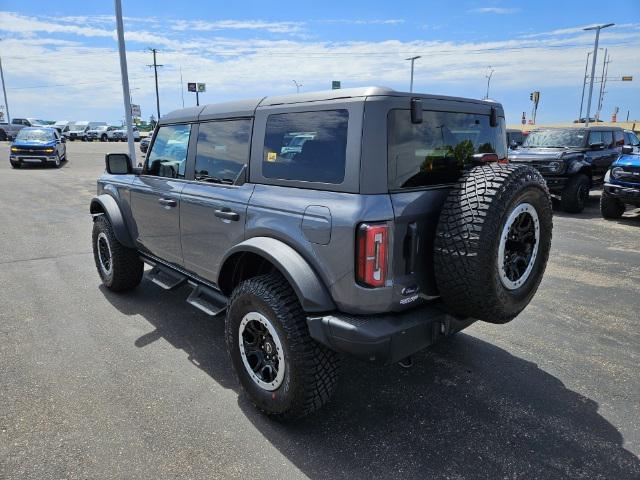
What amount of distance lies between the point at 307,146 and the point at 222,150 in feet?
3.15

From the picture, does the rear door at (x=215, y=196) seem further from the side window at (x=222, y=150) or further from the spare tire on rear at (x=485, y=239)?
the spare tire on rear at (x=485, y=239)

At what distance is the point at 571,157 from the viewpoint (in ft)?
34.9

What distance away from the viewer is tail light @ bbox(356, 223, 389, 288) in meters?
2.34

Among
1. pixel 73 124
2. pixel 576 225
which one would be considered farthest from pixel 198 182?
pixel 73 124

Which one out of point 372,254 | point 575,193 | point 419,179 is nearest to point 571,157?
point 575,193

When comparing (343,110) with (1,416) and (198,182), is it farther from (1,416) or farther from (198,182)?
(1,416)

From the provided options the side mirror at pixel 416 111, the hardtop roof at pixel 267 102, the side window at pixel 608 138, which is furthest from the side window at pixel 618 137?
the side mirror at pixel 416 111

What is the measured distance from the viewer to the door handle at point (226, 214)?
309 cm

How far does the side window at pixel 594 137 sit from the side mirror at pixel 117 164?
1143 cm

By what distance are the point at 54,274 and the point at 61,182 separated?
37.6 feet

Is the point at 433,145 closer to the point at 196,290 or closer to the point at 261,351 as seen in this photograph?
the point at 261,351

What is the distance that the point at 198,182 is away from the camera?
3.61 m

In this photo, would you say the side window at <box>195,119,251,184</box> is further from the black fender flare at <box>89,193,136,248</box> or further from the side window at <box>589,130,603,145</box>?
the side window at <box>589,130,603,145</box>

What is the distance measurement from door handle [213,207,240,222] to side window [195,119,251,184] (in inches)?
9.0
